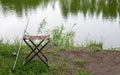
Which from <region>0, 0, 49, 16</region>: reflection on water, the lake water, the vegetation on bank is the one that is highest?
<region>0, 0, 49, 16</region>: reflection on water

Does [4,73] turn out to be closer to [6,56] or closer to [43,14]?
[6,56]

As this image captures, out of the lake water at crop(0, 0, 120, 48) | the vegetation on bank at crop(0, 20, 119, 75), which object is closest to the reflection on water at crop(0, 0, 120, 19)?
the lake water at crop(0, 0, 120, 48)

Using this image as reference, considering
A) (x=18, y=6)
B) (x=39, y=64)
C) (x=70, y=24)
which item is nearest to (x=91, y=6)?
(x=18, y=6)

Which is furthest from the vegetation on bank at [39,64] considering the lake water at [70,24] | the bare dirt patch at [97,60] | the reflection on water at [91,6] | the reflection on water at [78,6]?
the reflection on water at [91,6]

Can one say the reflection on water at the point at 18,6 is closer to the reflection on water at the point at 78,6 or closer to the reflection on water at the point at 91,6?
the reflection on water at the point at 78,6

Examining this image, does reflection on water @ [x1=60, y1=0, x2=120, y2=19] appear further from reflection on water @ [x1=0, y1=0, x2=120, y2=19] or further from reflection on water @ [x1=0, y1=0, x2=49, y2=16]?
reflection on water @ [x1=0, y1=0, x2=49, y2=16]

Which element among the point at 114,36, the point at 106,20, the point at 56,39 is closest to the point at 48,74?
the point at 56,39

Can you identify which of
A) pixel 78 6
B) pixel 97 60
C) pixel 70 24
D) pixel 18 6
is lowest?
pixel 97 60

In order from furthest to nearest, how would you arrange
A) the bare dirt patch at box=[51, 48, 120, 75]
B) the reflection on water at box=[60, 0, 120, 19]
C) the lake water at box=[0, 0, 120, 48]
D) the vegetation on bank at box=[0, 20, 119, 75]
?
1. the reflection on water at box=[60, 0, 120, 19]
2. the lake water at box=[0, 0, 120, 48]
3. the bare dirt patch at box=[51, 48, 120, 75]
4. the vegetation on bank at box=[0, 20, 119, 75]

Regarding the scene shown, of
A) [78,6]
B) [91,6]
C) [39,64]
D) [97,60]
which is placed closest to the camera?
[39,64]

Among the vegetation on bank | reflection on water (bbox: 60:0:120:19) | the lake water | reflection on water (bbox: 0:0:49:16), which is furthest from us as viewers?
reflection on water (bbox: 60:0:120:19)

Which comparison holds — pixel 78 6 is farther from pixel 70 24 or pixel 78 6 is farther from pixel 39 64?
pixel 39 64

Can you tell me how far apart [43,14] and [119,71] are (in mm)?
15093

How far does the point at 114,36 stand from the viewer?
644 inches
